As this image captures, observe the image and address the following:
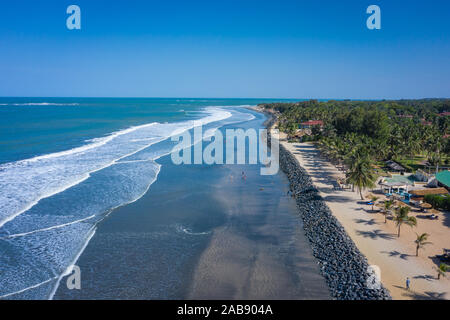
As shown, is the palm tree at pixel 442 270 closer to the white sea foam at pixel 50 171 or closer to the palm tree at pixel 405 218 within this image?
the palm tree at pixel 405 218

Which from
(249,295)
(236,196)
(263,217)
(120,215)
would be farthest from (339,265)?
(120,215)

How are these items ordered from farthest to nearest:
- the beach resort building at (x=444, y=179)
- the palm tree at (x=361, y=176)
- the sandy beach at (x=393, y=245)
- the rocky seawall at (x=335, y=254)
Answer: the beach resort building at (x=444, y=179) → the palm tree at (x=361, y=176) → the sandy beach at (x=393, y=245) → the rocky seawall at (x=335, y=254)

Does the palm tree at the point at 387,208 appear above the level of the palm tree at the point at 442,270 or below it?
above

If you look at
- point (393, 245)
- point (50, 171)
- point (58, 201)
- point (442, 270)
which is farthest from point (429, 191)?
point (50, 171)

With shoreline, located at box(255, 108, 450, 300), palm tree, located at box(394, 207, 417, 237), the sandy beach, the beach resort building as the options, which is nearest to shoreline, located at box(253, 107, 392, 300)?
shoreline, located at box(255, 108, 450, 300)

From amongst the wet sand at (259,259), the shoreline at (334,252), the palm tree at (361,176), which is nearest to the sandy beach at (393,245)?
the shoreline at (334,252)

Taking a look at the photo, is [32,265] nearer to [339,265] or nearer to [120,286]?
[120,286]

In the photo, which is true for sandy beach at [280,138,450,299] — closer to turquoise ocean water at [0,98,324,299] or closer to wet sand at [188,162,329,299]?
wet sand at [188,162,329,299]
